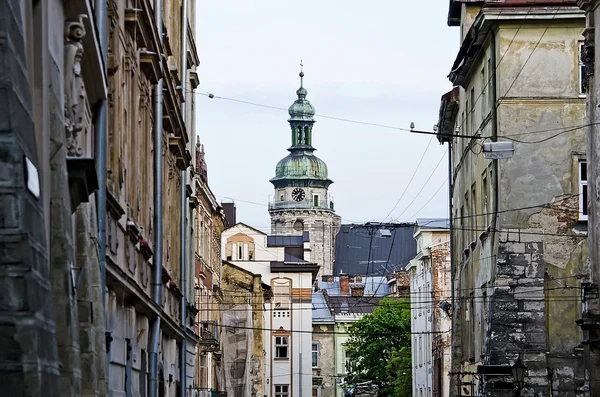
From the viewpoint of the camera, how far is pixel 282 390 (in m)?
81.2

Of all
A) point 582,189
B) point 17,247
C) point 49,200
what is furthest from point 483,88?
point 17,247

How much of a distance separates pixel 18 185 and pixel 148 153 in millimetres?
14407

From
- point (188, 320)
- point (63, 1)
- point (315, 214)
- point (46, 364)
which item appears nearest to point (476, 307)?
point (188, 320)

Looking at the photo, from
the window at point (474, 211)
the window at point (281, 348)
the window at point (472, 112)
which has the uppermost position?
the window at point (472, 112)

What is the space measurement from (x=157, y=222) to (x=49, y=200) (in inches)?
491

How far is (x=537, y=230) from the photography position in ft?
90.0

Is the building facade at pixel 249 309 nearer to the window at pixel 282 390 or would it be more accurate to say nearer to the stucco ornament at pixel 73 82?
the window at pixel 282 390

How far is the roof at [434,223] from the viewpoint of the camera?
210 ft

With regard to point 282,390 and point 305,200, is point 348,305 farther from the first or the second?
point 305,200

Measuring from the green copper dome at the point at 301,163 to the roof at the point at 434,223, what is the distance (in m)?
100

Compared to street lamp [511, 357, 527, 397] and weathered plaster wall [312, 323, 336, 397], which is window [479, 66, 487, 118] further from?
weathered plaster wall [312, 323, 336, 397]

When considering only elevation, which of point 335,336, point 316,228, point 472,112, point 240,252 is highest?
point 316,228

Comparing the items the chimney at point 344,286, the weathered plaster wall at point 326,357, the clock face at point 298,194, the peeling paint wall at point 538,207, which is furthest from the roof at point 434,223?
the clock face at point 298,194

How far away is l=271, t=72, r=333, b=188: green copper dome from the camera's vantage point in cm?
16875
